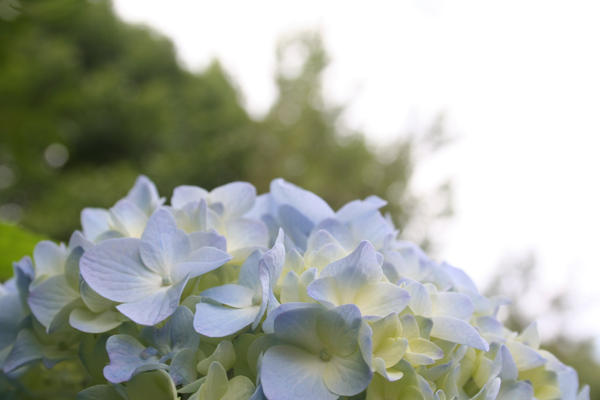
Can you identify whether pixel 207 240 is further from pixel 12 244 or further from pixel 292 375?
pixel 12 244

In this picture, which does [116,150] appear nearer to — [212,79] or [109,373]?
[212,79]

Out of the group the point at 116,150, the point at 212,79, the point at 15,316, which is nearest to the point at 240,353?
the point at 15,316

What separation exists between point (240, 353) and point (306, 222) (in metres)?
0.08

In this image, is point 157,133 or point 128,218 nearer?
point 128,218

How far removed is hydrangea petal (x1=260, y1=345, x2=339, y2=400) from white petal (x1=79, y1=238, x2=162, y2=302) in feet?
0.19

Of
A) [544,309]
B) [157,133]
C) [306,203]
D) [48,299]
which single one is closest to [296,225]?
[306,203]

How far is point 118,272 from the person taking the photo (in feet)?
0.66

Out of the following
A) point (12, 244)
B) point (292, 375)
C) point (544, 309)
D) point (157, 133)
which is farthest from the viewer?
point (157, 133)

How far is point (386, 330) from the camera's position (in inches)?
7.3

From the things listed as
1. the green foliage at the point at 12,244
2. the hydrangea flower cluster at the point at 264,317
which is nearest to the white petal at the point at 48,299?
the hydrangea flower cluster at the point at 264,317

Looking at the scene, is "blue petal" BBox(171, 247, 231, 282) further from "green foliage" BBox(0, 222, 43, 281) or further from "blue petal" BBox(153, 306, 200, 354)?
"green foliage" BBox(0, 222, 43, 281)

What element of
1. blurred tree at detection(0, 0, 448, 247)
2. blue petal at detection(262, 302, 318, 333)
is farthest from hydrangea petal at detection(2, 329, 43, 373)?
blurred tree at detection(0, 0, 448, 247)

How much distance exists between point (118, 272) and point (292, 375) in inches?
3.1

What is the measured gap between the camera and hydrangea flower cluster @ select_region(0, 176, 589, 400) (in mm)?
176
